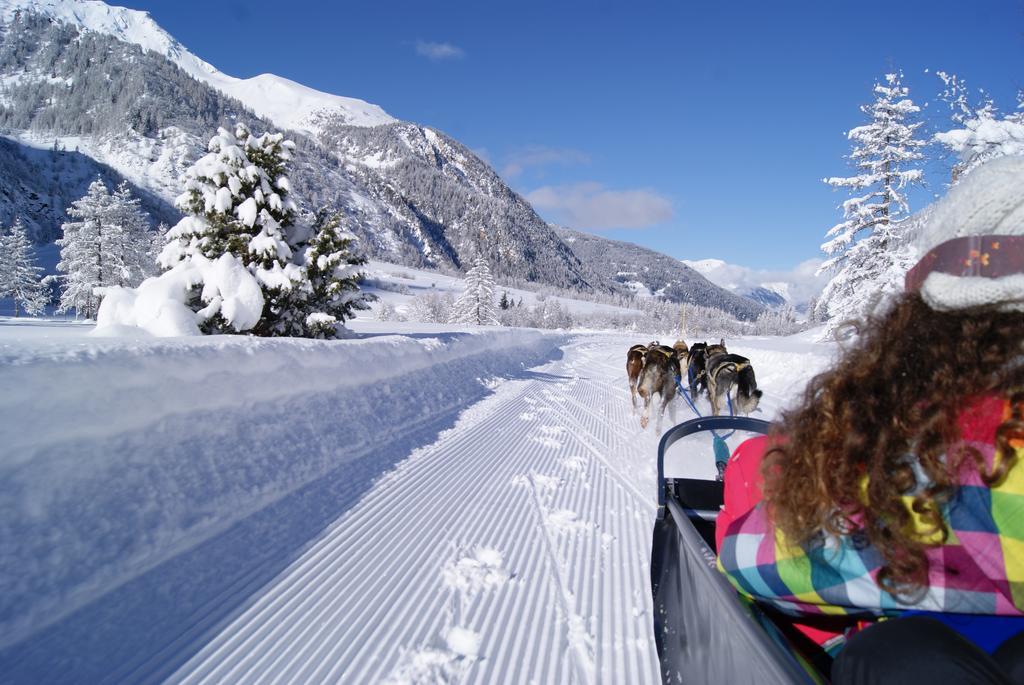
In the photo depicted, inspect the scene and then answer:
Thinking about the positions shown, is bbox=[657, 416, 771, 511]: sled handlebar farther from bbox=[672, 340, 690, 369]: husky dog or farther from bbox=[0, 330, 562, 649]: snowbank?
bbox=[672, 340, 690, 369]: husky dog

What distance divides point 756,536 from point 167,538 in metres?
3.73

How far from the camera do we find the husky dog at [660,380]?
8.62 m

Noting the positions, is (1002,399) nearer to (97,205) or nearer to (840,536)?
(840,536)

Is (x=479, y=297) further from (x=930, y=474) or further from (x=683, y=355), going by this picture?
(x=930, y=474)

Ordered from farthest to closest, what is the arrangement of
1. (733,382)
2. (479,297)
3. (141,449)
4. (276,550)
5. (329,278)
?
1. (479,297)
2. (329,278)
3. (733,382)
4. (141,449)
5. (276,550)

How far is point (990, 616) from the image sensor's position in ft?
3.33

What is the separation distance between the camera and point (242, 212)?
11938mm

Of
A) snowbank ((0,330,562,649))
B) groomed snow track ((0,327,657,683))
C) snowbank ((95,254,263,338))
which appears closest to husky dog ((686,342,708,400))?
groomed snow track ((0,327,657,683))

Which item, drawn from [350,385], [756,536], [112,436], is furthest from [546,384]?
[756,536]

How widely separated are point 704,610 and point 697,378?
7.86 metres

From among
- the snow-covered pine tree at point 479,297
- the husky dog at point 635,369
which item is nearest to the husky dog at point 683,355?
the husky dog at point 635,369

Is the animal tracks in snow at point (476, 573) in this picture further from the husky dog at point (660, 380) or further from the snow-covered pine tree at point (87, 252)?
the snow-covered pine tree at point (87, 252)

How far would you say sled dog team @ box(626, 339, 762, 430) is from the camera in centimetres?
774

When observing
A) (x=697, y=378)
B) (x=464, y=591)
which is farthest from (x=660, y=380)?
(x=464, y=591)
